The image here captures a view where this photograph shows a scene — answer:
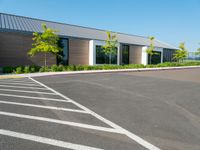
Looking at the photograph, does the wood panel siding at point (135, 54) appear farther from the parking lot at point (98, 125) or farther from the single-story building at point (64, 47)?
the parking lot at point (98, 125)

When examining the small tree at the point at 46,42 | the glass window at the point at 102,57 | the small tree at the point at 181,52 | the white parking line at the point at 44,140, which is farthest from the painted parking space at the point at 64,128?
the small tree at the point at 181,52

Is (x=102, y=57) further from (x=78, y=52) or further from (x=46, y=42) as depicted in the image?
(x=46, y=42)

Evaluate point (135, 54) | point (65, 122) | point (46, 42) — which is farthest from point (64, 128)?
point (135, 54)

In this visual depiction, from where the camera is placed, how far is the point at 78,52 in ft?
83.7

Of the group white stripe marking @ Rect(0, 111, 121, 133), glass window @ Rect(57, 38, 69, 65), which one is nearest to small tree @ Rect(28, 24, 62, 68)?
glass window @ Rect(57, 38, 69, 65)

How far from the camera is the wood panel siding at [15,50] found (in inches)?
757

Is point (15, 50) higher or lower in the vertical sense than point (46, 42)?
lower

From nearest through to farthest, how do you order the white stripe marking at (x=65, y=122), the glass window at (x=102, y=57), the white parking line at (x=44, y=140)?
Answer: 1. the white parking line at (x=44, y=140)
2. the white stripe marking at (x=65, y=122)
3. the glass window at (x=102, y=57)

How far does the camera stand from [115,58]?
30266mm

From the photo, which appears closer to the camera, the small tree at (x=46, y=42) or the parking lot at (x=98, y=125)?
the parking lot at (x=98, y=125)

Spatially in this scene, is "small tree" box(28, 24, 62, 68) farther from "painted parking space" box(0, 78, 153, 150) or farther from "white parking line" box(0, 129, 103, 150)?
"white parking line" box(0, 129, 103, 150)

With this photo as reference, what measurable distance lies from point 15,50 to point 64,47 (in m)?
6.80

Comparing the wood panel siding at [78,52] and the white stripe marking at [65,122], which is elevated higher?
the wood panel siding at [78,52]

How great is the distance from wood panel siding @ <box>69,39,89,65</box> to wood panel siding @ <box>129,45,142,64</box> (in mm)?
10527
